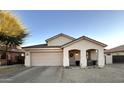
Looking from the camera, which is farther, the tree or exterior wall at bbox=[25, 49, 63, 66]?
the tree

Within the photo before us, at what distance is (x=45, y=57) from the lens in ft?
74.3

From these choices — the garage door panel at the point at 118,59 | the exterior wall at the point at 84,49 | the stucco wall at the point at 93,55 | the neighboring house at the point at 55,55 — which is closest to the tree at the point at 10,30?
the neighboring house at the point at 55,55

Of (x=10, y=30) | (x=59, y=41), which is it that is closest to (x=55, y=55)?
(x=59, y=41)

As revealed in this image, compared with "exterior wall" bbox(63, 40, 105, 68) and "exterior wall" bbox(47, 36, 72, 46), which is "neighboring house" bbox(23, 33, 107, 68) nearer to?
"exterior wall" bbox(63, 40, 105, 68)

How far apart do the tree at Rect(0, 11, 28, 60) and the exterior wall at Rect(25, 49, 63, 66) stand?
499 cm

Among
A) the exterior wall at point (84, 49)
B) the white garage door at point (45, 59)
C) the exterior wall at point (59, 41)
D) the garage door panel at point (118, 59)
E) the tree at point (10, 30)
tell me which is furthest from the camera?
the garage door panel at point (118, 59)

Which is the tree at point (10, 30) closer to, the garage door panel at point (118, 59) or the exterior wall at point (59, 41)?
the exterior wall at point (59, 41)

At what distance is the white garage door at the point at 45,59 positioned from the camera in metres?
22.6

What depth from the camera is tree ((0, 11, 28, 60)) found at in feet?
78.3

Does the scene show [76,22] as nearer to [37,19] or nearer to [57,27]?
[57,27]

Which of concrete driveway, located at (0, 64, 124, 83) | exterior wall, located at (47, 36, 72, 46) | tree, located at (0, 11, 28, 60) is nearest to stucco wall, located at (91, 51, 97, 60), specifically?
exterior wall, located at (47, 36, 72, 46)

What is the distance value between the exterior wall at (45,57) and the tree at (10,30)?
4.99m
